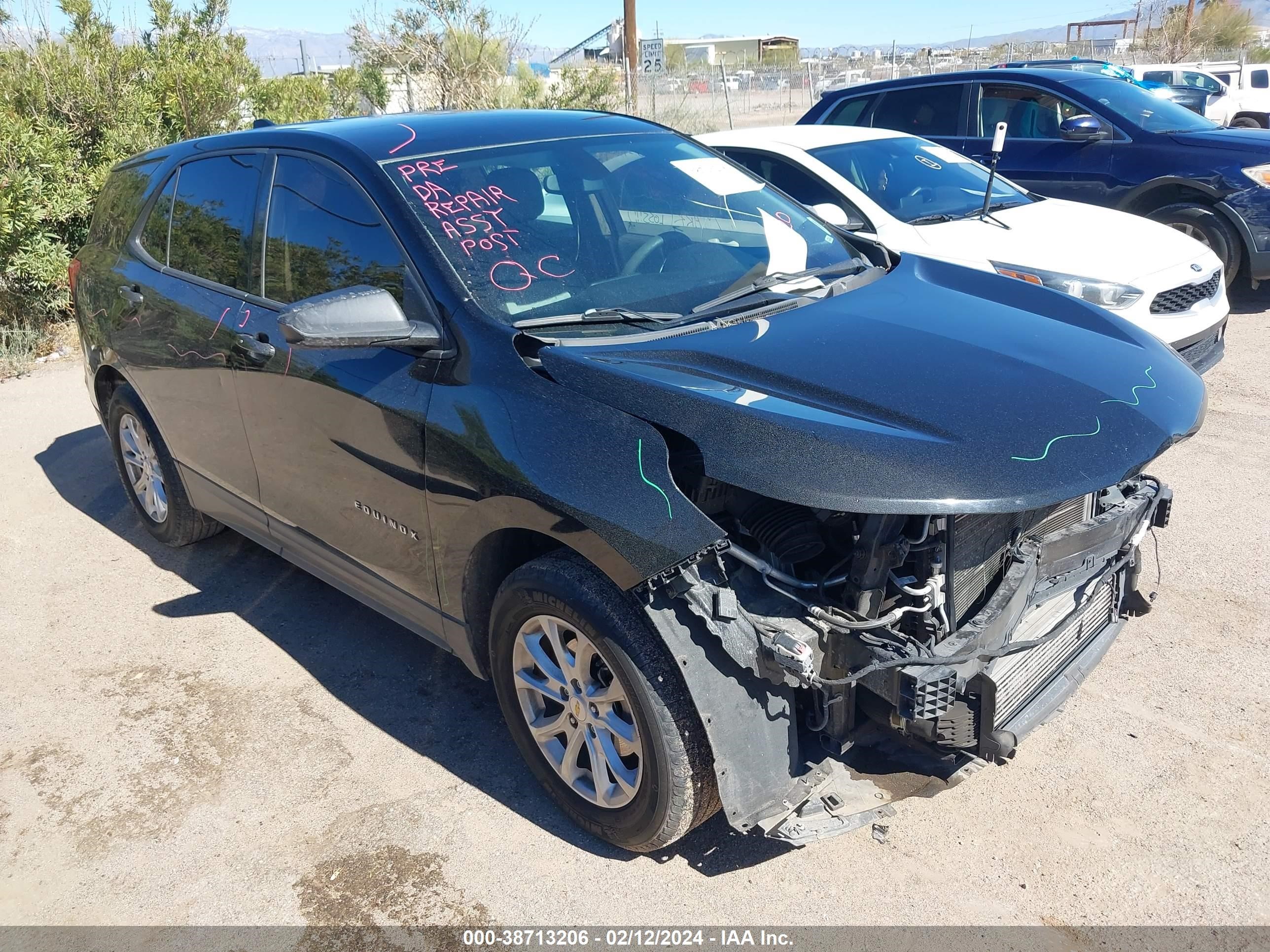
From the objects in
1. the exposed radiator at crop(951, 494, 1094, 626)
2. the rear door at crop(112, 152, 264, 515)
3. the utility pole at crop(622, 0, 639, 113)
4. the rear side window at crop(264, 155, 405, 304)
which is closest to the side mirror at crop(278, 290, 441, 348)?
the rear side window at crop(264, 155, 405, 304)

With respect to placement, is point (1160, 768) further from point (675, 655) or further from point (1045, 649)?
point (675, 655)

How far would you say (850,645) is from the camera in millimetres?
2373

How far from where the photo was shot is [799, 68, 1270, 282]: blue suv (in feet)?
25.7

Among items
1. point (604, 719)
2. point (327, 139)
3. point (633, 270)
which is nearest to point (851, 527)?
point (604, 719)

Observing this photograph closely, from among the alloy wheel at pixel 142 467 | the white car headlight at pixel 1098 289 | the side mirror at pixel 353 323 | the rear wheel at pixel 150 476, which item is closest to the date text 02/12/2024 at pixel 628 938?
the side mirror at pixel 353 323

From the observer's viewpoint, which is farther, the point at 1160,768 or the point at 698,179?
the point at 698,179

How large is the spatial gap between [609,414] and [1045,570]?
125 centimetres

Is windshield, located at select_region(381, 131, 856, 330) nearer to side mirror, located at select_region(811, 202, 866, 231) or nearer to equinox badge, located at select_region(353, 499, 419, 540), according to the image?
equinox badge, located at select_region(353, 499, 419, 540)

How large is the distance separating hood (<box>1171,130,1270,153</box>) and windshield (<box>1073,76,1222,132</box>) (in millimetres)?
99

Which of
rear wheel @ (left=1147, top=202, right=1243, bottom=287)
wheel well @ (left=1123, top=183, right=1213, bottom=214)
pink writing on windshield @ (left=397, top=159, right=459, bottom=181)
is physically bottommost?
rear wheel @ (left=1147, top=202, right=1243, bottom=287)

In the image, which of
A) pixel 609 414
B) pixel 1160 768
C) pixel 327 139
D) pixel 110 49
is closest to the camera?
pixel 609 414

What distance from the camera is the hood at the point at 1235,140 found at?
7770 millimetres

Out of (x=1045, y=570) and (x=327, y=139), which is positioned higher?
(x=327, y=139)

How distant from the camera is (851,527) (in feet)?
8.33
